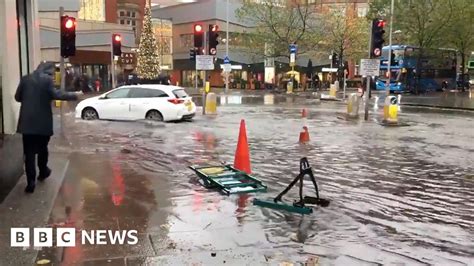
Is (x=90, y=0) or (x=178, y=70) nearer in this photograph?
(x=90, y=0)

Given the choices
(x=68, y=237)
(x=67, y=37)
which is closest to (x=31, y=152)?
(x=68, y=237)

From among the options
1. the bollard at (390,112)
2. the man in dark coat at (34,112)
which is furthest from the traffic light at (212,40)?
the man in dark coat at (34,112)

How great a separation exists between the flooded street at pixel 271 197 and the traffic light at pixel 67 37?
252 cm

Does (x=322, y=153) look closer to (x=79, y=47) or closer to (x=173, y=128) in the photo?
(x=173, y=128)

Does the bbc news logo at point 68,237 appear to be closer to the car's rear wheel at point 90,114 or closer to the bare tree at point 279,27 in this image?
the car's rear wheel at point 90,114

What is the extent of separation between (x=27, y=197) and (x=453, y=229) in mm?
5480

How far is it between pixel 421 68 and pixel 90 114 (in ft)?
123

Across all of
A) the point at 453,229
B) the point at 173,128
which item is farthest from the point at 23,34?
the point at 453,229

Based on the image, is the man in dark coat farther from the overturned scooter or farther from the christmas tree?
the christmas tree

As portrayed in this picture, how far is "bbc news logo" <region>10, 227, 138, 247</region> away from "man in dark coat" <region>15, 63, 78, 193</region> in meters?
1.67

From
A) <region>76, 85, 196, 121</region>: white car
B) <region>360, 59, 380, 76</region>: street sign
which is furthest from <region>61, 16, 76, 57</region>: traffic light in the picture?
<region>360, 59, 380, 76</region>: street sign

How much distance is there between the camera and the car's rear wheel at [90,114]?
68.6ft

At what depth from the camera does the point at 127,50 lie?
58.0m

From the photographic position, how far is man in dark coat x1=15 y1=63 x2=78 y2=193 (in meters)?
7.23
